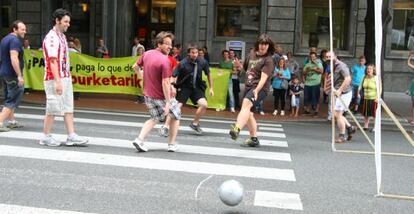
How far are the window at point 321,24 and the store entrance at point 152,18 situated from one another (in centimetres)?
555

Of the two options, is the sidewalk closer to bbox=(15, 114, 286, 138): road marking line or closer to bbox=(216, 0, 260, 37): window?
bbox=(15, 114, 286, 138): road marking line

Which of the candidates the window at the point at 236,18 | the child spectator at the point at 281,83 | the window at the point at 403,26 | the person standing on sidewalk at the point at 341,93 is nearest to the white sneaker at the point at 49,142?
the person standing on sidewalk at the point at 341,93

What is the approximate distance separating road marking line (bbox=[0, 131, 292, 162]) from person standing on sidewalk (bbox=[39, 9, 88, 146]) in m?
0.71

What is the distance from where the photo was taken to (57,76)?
7492 millimetres

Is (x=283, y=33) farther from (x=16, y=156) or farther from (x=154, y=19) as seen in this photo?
(x=16, y=156)

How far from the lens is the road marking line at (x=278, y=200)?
5.32 meters

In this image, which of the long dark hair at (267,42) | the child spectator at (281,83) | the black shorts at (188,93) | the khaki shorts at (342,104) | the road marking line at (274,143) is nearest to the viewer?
the long dark hair at (267,42)

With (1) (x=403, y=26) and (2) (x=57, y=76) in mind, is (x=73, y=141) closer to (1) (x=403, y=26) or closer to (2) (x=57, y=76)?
(2) (x=57, y=76)

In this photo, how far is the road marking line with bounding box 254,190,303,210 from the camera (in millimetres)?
5320

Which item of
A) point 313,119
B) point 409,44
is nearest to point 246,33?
point 409,44

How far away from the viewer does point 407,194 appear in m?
6.01

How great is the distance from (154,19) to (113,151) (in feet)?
52.4

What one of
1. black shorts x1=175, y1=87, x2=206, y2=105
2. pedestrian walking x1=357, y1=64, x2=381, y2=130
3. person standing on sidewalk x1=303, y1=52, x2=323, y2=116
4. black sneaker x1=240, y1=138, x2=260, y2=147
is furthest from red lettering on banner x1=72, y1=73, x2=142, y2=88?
black sneaker x1=240, y1=138, x2=260, y2=147

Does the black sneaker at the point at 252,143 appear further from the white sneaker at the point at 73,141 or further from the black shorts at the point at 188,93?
the white sneaker at the point at 73,141
